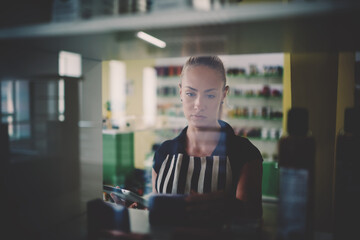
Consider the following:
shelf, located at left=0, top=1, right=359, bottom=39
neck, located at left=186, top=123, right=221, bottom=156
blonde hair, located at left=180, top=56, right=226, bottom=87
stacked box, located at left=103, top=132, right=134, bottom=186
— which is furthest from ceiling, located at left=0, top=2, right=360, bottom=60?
stacked box, located at left=103, top=132, right=134, bottom=186

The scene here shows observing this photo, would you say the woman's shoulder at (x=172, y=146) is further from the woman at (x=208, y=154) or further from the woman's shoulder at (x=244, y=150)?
the woman's shoulder at (x=244, y=150)

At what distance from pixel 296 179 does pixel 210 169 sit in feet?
2.05

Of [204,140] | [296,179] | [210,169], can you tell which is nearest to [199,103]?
[204,140]

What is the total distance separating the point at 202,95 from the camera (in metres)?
1.25

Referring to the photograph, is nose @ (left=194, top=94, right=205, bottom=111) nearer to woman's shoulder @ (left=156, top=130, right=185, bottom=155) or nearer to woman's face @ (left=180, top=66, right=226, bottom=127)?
woman's face @ (left=180, top=66, right=226, bottom=127)

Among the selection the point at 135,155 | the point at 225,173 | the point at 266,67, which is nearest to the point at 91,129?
the point at 225,173

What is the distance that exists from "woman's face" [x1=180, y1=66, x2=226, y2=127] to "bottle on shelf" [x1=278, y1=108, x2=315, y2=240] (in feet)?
1.96

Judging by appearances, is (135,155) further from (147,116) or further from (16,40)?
(16,40)

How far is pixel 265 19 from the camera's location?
674 mm

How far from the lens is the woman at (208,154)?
122 cm

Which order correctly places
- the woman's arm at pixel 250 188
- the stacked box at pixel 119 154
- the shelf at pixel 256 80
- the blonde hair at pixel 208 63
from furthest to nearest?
the shelf at pixel 256 80
the stacked box at pixel 119 154
the blonde hair at pixel 208 63
the woman's arm at pixel 250 188

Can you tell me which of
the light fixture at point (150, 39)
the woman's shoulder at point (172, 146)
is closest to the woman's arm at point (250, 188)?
the woman's shoulder at point (172, 146)

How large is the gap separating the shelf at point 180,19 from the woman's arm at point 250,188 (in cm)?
73

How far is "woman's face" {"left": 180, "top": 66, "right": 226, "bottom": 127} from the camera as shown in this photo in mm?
1247
